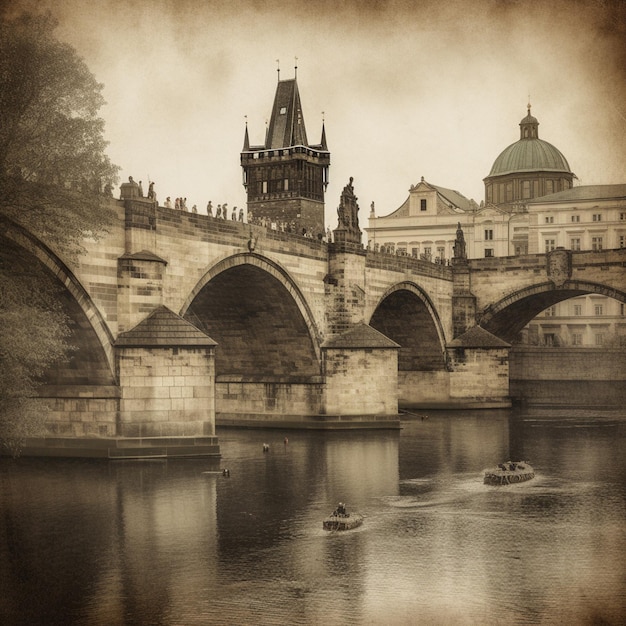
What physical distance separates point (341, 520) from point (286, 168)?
52.8m

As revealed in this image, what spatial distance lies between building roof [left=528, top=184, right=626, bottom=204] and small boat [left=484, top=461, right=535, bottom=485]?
3470cm

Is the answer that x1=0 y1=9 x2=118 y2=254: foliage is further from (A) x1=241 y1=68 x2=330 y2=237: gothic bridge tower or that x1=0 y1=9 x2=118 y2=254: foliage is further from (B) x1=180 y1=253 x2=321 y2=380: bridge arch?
(A) x1=241 y1=68 x2=330 y2=237: gothic bridge tower

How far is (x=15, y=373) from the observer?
22609 mm

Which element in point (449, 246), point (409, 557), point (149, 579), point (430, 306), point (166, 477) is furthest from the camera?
point (449, 246)

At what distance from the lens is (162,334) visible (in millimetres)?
32719

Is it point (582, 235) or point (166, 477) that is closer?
point (166, 477)

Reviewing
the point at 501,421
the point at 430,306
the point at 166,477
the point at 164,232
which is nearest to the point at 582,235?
the point at 430,306

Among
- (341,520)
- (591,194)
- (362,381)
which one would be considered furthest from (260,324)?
(591,194)

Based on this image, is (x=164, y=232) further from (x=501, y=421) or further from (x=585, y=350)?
(x=585, y=350)

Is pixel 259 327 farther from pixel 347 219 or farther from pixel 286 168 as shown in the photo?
pixel 286 168

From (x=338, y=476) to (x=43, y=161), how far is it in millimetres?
13424

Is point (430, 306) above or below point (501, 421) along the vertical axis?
above

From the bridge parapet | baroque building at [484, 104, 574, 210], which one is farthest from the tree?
baroque building at [484, 104, 574, 210]

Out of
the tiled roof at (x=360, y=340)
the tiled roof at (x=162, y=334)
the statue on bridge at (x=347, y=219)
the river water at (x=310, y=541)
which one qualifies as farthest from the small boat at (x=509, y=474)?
the statue on bridge at (x=347, y=219)
